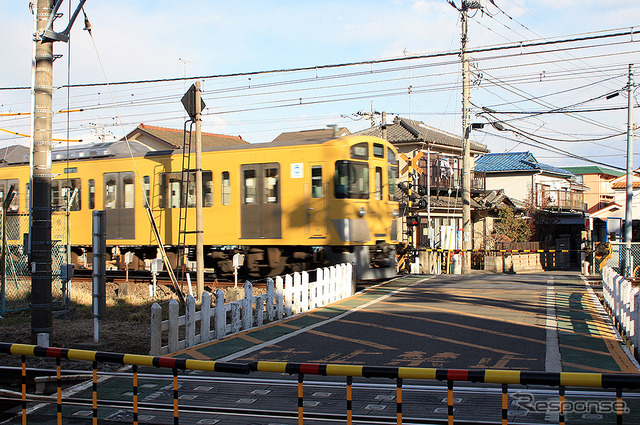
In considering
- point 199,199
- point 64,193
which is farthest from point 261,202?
point 64,193

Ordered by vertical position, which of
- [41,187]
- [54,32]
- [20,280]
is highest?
[54,32]

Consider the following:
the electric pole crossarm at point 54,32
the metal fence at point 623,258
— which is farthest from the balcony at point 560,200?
the electric pole crossarm at point 54,32

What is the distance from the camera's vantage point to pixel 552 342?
27.9 feet

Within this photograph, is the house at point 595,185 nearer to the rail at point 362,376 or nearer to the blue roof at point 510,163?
the blue roof at point 510,163

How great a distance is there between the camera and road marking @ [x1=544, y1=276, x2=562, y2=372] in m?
7.18

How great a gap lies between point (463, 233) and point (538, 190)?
61.4ft

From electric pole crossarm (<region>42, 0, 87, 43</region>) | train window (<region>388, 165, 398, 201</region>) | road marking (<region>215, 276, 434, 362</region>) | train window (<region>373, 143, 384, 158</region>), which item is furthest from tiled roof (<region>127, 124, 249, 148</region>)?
electric pole crossarm (<region>42, 0, 87, 43</region>)

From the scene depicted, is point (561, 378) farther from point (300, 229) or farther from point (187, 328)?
point (300, 229)

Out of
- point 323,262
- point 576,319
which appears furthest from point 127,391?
point 323,262

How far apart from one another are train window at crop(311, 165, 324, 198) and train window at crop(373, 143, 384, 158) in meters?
1.53

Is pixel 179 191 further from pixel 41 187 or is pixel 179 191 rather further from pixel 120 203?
pixel 41 187

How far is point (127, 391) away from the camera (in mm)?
6445

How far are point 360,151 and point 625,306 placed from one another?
7.40m

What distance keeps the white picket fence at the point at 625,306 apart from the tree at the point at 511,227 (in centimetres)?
2197
